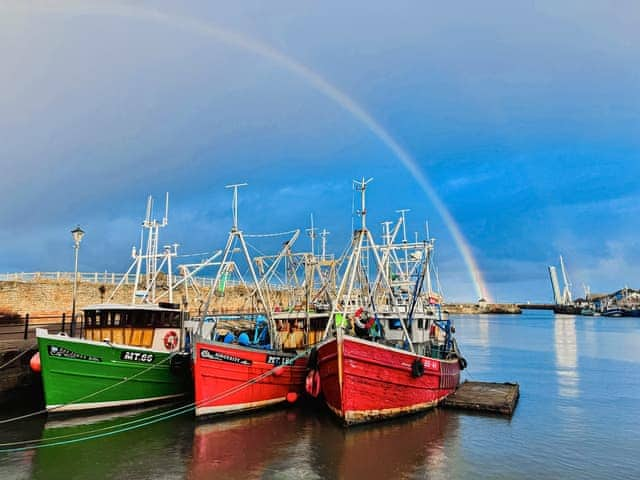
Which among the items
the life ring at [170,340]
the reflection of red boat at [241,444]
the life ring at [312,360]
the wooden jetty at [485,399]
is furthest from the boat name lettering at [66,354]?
the wooden jetty at [485,399]

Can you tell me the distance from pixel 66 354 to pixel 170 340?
4614 millimetres

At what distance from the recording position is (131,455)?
589 inches

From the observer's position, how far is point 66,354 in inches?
741

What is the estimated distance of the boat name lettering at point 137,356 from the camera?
65.3ft

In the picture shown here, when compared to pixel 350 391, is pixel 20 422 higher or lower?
lower

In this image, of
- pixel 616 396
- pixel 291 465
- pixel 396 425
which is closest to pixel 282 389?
pixel 396 425

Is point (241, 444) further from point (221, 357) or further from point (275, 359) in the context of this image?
point (275, 359)

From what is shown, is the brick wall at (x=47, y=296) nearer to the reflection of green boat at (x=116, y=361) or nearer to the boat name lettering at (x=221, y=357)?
the reflection of green boat at (x=116, y=361)

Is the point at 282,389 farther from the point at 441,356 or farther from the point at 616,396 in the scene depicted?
the point at 616,396

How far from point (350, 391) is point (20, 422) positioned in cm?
1267

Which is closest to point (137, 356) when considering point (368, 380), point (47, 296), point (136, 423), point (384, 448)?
point (136, 423)

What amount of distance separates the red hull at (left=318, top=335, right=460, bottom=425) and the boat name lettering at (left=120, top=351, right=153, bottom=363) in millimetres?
7349

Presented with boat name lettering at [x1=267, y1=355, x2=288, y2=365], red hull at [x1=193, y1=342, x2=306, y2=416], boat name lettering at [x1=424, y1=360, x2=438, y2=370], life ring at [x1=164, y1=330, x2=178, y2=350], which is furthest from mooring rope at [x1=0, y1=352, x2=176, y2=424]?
→ boat name lettering at [x1=424, y1=360, x2=438, y2=370]

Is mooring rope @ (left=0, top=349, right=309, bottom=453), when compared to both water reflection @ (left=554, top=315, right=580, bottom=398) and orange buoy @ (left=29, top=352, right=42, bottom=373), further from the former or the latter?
water reflection @ (left=554, top=315, right=580, bottom=398)
